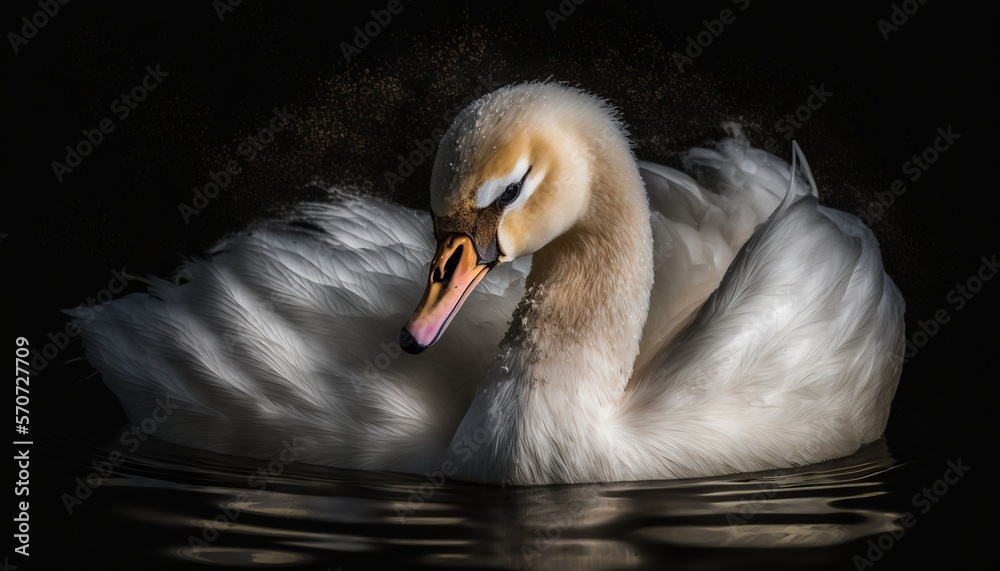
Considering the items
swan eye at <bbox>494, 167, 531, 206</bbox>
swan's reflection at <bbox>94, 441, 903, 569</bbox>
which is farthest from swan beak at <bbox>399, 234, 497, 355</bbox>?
swan's reflection at <bbox>94, 441, 903, 569</bbox>

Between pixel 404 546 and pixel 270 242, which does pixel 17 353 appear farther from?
pixel 404 546

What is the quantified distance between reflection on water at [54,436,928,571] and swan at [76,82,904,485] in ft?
0.45

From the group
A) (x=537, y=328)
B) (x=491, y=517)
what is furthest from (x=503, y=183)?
(x=491, y=517)

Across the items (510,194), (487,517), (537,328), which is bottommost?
(487,517)

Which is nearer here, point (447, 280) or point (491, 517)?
point (491, 517)

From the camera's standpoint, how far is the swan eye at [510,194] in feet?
14.1

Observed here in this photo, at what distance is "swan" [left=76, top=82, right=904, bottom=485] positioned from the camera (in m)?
4.37

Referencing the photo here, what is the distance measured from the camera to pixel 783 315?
482 cm

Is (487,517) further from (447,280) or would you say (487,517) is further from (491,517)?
(447,280)

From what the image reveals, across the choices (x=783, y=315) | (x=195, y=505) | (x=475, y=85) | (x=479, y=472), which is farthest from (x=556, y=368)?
(x=475, y=85)

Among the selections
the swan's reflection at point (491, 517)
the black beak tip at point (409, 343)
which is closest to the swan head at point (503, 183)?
the black beak tip at point (409, 343)

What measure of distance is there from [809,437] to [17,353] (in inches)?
117

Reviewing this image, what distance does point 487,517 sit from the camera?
13.6ft

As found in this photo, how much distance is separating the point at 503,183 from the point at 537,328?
0.53 meters
